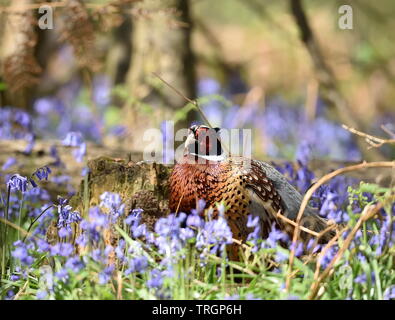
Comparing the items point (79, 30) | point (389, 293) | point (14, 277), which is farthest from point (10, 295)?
point (79, 30)

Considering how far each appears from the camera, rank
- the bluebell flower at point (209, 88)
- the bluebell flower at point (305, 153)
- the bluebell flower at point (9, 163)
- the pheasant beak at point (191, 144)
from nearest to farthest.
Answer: the pheasant beak at point (191, 144), the bluebell flower at point (9, 163), the bluebell flower at point (305, 153), the bluebell flower at point (209, 88)

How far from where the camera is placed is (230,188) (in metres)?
3.40

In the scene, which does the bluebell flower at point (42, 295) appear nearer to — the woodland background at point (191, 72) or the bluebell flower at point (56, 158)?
the woodland background at point (191, 72)

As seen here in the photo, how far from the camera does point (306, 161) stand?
510 cm

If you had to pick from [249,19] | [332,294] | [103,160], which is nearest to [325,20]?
[249,19]

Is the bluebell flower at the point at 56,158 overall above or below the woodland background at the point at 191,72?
→ below

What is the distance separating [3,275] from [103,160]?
90 centimetres

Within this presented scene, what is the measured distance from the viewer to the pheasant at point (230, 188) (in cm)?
338

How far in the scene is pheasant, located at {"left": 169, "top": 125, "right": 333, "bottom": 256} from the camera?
338 centimetres

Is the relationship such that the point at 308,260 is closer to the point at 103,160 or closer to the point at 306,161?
the point at 103,160

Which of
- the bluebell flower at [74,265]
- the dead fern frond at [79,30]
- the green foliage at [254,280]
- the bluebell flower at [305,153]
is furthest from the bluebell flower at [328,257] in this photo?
the dead fern frond at [79,30]

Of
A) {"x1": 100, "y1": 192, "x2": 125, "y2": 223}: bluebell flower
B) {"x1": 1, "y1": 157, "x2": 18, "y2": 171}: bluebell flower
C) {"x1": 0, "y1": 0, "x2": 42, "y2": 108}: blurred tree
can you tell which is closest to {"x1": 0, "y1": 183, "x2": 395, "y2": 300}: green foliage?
{"x1": 100, "y1": 192, "x2": 125, "y2": 223}: bluebell flower

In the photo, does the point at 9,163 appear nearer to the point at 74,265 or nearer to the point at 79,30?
the point at 79,30

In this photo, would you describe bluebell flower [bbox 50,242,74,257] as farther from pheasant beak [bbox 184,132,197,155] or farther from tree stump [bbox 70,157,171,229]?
pheasant beak [bbox 184,132,197,155]
